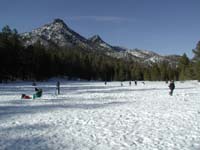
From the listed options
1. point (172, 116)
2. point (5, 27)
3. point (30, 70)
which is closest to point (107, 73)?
point (30, 70)

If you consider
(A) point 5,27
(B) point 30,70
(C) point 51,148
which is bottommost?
(C) point 51,148

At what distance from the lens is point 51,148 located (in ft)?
32.8

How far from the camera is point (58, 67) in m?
118

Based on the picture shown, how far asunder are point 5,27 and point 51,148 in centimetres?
7693

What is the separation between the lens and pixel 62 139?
37.0ft

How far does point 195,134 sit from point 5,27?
77.1m

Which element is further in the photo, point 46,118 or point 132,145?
point 46,118

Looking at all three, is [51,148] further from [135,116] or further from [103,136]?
[135,116]

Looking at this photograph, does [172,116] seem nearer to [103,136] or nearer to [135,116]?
[135,116]

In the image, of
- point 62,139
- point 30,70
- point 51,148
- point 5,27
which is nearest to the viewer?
point 51,148

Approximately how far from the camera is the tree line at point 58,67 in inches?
3076

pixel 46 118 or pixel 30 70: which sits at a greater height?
pixel 30 70

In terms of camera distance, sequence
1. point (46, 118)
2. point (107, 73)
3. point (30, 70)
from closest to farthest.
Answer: point (46, 118) → point (30, 70) → point (107, 73)

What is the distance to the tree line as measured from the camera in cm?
7812
